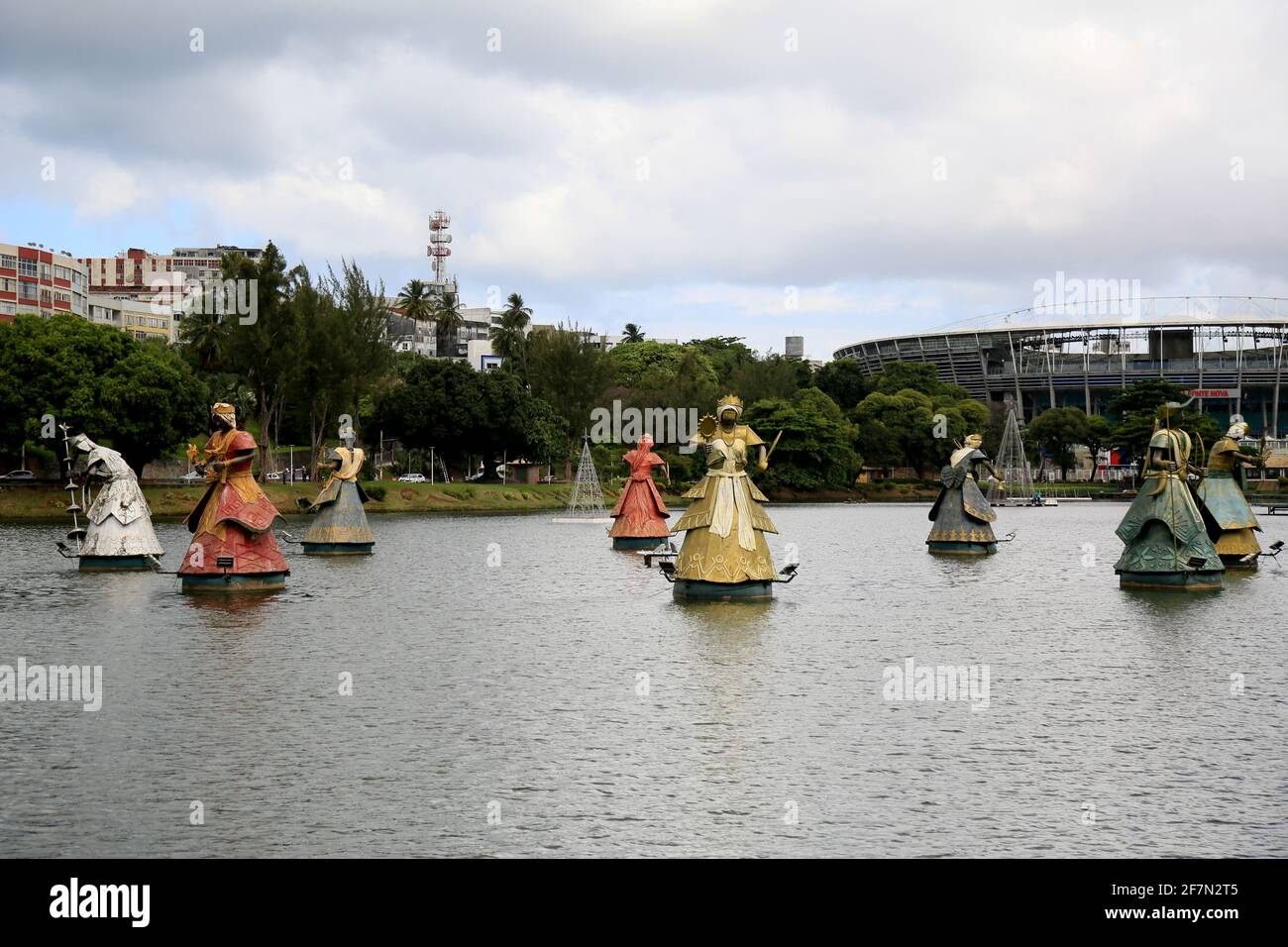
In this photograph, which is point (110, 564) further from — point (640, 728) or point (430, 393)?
point (430, 393)

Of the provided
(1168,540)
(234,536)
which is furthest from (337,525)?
(1168,540)

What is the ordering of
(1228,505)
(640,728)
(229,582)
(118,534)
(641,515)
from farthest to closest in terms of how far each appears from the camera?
(641,515) < (1228,505) < (118,534) < (229,582) < (640,728)

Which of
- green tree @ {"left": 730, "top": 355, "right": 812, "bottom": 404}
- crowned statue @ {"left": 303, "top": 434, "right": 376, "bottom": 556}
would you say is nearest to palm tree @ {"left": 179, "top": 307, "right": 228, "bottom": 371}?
green tree @ {"left": 730, "top": 355, "right": 812, "bottom": 404}

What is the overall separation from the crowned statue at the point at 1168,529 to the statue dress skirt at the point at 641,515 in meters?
18.4

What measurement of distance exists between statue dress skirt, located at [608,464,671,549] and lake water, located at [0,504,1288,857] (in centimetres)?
1646

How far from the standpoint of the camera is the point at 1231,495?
1375 inches

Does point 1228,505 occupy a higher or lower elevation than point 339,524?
higher

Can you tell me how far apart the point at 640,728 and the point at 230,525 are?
51.0 feet

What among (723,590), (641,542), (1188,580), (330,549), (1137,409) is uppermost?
(1137,409)

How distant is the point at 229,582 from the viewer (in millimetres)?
28484

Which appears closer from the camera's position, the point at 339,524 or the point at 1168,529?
the point at 1168,529

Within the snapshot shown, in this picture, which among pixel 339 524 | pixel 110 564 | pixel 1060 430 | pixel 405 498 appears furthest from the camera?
pixel 1060 430

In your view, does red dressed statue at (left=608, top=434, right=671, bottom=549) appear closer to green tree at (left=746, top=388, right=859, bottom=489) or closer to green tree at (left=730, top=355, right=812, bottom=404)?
green tree at (left=746, top=388, right=859, bottom=489)
